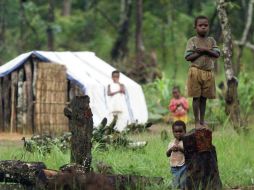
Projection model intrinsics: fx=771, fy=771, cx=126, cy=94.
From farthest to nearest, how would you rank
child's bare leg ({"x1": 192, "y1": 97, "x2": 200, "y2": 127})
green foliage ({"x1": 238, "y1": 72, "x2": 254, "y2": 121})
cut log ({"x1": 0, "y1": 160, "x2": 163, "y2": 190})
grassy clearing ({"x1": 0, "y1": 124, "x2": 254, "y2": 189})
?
green foliage ({"x1": 238, "y1": 72, "x2": 254, "y2": 121})
child's bare leg ({"x1": 192, "y1": 97, "x2": 200, "y2": 127})
grassy clearing ({"x1": 0, "y1": 124, "x2": 254, "y2": 189})
cut log ({"x1": 0, "y1": 160, "x2": 163, "y2": 190})

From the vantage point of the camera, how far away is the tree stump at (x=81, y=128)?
29.5 ft

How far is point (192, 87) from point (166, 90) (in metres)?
11.2

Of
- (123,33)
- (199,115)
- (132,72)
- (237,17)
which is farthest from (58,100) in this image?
(237,17)

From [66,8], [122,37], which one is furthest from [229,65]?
[66,8]

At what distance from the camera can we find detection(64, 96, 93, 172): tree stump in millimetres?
8977

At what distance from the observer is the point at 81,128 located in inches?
355

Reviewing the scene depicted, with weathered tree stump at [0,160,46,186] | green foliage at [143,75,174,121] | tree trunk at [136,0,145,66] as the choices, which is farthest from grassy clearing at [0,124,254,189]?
tree trunk at [136,0,145,66]

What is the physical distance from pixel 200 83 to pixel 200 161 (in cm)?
150

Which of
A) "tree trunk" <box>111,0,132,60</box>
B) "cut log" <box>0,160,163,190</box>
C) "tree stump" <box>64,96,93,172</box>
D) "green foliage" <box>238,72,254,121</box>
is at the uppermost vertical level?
"tree trunk" <box>111,0,132,60</box>

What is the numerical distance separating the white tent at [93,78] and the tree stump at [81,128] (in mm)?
7363

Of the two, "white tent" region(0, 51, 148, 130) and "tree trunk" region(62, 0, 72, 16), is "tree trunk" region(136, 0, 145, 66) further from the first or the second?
"tree trunk" region(62, 0, 72, 16)

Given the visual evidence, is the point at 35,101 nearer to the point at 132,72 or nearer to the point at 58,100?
the point at 58,100

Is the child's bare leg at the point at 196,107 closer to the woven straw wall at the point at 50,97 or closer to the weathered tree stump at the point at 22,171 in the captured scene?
the weathered tree stump at the point at 22,171

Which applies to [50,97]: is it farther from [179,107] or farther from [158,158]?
[158,158]
